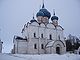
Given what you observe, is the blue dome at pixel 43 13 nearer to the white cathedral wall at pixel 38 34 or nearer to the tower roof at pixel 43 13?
the tower roof at pixel 43 13

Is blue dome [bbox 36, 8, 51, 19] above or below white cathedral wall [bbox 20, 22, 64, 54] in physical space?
above

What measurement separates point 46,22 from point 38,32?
1.45 metres

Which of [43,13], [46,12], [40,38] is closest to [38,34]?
[40,38]

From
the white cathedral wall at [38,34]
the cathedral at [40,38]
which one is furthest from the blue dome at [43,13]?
the white cathedral wall at [38,34]

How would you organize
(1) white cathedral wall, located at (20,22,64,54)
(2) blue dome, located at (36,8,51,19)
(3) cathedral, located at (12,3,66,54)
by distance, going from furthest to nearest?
(2) blue dome, located at (36,8,51,19) < (1) white cathedral wall, located at (20,22,64,54) < (3) cathedral, located at (12,3,66,54)

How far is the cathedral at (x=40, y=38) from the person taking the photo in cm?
1074

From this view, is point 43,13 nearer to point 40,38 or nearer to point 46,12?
point 46,12

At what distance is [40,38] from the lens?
11445 mm

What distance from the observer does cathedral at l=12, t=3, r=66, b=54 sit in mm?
10742

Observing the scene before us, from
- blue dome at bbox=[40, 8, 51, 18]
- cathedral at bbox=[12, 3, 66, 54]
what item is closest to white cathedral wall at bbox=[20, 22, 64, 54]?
cathedral at bbox=[12, 3, 66, 54]

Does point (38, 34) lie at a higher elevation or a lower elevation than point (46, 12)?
lower

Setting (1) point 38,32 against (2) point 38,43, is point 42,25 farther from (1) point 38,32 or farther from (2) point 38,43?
(2) point 38,43

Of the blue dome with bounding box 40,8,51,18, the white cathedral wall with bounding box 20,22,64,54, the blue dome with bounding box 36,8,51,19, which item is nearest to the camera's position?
the white cathedral wall with bounding box 20,22,64,54

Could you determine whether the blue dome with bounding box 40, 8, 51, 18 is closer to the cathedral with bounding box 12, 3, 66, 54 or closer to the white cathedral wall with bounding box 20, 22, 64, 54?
the cathedral with bounding box 12, 3, 66, 54
